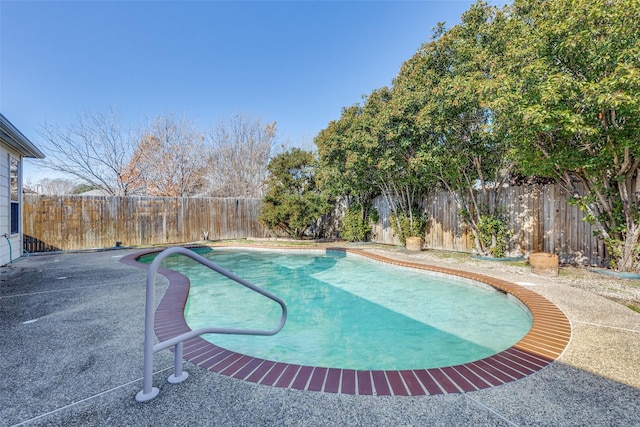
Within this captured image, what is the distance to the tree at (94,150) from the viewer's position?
51.8 feet

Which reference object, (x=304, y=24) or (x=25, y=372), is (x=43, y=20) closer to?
(x=304, y=24)

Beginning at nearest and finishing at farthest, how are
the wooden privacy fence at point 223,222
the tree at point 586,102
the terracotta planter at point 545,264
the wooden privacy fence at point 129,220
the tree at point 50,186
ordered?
the tree at point 586,102
the terracotta planter at point 545,264
the wooden privacy fence at point 223,222
the wooden privacy fence at point 129,220
the tree at point 50,186

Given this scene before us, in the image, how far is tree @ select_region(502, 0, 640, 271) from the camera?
15.1 ft

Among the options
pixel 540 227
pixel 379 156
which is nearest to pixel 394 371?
pixel 540 227

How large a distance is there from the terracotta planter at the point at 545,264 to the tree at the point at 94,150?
2004 centimetres

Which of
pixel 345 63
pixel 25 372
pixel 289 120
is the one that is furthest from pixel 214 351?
pixel 289 120

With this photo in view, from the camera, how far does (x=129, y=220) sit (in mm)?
12070

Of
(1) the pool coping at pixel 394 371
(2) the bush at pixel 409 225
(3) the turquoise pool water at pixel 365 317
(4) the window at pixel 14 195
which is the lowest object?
(3) the turquoise pool water at pixel 365 317

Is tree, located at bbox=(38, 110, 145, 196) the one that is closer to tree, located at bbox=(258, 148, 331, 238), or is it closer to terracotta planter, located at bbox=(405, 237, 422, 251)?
tree, located at bbox=(258, 148, 331, 238)

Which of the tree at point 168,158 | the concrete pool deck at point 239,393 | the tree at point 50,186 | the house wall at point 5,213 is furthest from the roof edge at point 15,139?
the tree at point 50,186

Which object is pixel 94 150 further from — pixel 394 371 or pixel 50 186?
pixel 394 371

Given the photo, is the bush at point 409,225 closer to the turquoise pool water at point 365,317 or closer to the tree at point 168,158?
the turquoise pool water at point 365,317

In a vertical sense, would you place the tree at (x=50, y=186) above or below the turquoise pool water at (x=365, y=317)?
above

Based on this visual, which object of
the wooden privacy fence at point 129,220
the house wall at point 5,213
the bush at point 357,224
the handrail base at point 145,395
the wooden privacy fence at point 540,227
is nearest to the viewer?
the handrail base at point 145,395
